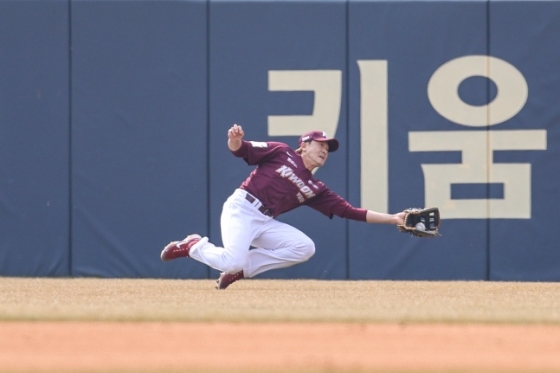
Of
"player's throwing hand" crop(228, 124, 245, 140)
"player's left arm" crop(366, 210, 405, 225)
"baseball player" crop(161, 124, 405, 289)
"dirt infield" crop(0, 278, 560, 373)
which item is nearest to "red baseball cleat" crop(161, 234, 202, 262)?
"baseball player" crop(161, 124, 405, 289)

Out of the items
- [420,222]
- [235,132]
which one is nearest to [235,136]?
[235,132]

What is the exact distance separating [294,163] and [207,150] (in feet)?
7.84

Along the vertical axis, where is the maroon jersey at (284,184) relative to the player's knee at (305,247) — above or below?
above

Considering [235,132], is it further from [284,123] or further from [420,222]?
[284,123]

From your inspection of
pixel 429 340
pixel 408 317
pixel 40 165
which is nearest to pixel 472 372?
pixel 429 340

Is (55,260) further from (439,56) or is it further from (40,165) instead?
(439,56)

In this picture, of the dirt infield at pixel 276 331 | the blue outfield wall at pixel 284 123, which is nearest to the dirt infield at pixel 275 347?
the dirt infield at pixel 276 331

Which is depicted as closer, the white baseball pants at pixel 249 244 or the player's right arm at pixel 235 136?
the player's right arm at pixel 235 136

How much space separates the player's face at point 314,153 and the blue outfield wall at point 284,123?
2131 mm

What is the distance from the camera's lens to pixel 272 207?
376 inches

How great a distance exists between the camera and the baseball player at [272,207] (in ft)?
30.9

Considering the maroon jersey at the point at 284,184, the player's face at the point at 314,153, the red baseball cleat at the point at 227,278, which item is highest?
the player's face at the point at 314,153

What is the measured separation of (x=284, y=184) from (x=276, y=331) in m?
2.89

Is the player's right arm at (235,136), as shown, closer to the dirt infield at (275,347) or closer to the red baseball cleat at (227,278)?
the red baseball cleat at (227,278)
